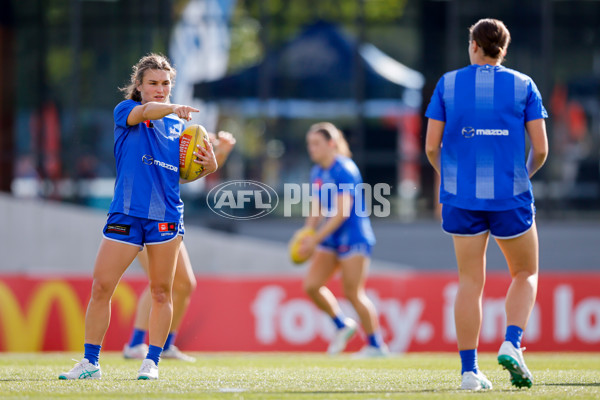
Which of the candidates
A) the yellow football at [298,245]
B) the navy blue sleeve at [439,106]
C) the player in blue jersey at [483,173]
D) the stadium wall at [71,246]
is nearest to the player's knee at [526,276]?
the player in blue jersey at [483,173]

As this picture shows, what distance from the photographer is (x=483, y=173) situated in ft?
18.7

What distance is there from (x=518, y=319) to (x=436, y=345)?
6.73m

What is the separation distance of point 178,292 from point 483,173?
314cm

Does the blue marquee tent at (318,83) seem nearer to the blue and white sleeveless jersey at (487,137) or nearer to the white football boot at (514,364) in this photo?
the blue and white sleeveless jersey at (487,137)

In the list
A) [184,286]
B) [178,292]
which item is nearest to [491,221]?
[184,286]

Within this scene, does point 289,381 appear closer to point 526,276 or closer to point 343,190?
point 526,276

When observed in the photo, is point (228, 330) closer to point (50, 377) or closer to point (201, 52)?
point (50, 377)

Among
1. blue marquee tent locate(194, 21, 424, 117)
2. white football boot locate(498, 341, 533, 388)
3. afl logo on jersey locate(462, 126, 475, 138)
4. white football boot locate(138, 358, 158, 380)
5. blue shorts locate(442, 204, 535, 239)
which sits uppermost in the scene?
blue marquee tent locate(194, 21, 424, 117)

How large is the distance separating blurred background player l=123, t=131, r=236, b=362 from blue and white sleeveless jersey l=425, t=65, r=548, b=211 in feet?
6.69

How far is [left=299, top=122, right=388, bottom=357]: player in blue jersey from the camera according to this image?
32.0ft

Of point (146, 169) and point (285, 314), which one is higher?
point (146, 169)

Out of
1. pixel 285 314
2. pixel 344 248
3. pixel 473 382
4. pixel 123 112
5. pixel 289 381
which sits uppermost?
pixel 123 112

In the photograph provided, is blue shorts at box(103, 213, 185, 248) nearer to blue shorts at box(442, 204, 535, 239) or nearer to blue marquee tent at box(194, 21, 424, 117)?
blue shorts at box(442, 204, 535, 239)

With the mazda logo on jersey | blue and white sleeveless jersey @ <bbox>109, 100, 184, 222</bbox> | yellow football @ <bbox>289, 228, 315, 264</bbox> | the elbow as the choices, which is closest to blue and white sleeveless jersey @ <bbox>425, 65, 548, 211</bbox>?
the elbow
